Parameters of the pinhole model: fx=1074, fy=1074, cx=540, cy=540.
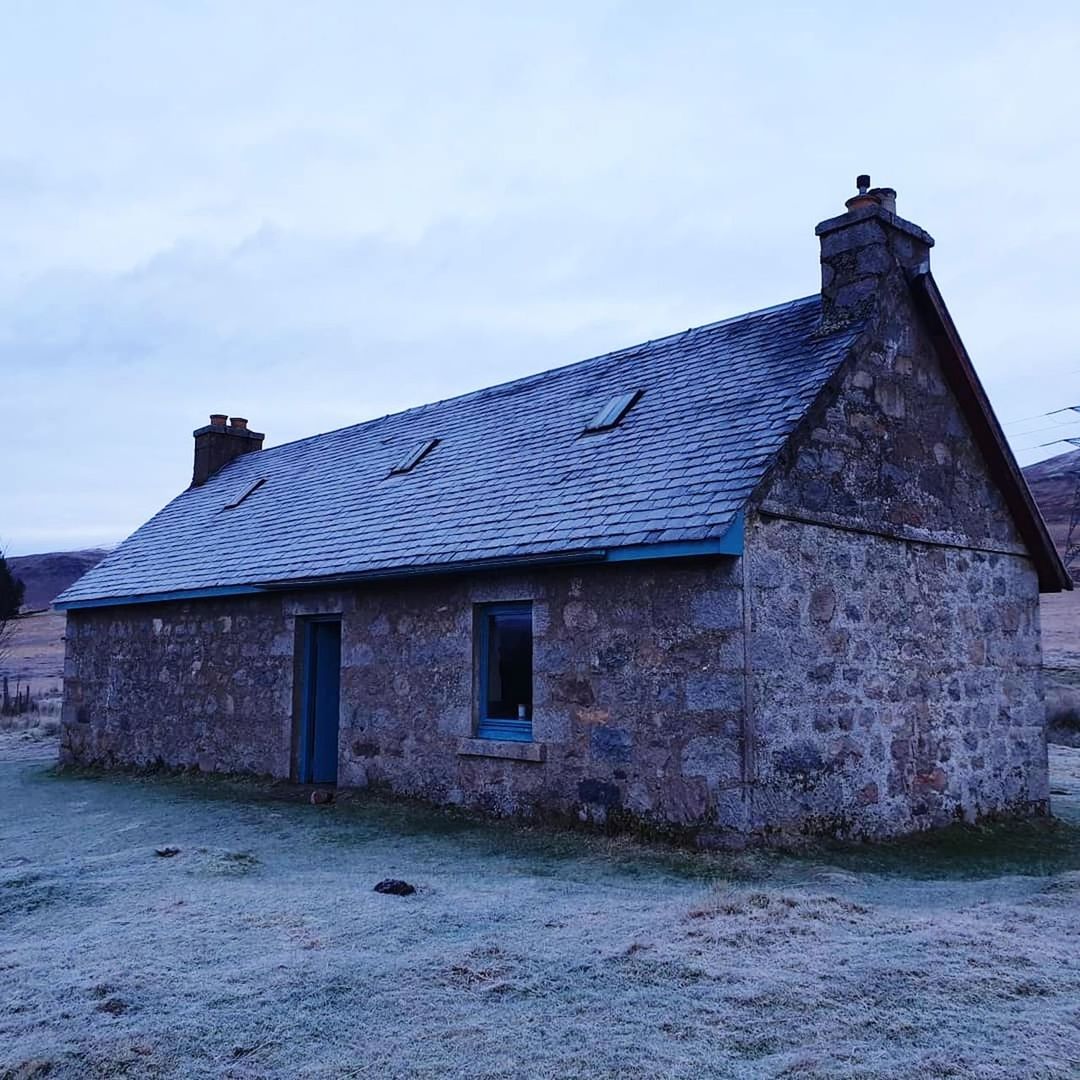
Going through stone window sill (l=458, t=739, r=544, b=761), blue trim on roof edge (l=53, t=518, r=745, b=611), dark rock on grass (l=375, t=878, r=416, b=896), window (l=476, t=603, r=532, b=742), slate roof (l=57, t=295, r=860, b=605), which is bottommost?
dark rock on grass (l=375, t=878, r=416, b=896)

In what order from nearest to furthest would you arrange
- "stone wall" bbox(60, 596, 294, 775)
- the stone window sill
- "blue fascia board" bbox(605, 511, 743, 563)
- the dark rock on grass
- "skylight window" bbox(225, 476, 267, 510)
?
the dark rock on grass, "blue fascia board" bbox(605, 511, 743, 563), the stone window sill, "stone wall" bbox(60, 596, 294, 775), "skylight window" bbox(225, 476, 267, 510)

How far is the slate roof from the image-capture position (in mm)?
9234

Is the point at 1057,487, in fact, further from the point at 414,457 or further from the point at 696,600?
the point at 696,600

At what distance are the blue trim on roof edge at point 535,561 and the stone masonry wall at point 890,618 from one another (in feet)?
1.51

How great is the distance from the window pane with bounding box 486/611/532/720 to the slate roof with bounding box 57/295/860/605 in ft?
2.44

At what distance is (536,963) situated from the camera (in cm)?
518

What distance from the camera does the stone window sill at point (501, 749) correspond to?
9523 millimetres

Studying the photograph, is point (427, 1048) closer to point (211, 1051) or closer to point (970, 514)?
point (211, 1051)

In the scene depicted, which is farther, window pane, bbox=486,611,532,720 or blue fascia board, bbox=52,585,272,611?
blue fascia board, bbox=52,585,272,611

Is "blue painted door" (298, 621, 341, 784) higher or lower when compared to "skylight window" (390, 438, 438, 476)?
lower

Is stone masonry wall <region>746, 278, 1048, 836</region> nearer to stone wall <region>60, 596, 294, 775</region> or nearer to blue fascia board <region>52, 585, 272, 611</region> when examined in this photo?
stone wall <region>60, 596, 294, 775</region>

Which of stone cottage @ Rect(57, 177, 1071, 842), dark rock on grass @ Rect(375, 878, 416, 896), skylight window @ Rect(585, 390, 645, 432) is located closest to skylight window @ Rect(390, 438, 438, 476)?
stone cottage @ Rect(57, 177, 1071, 842)

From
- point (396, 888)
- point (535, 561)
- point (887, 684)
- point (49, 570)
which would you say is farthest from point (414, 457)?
point (49, 570)

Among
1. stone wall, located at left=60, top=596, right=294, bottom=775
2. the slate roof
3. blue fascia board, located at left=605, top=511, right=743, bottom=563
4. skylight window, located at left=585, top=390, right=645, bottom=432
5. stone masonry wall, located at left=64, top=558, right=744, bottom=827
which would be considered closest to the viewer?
blue fascia board, located at left=605, top=511, right=743, bottom=563
